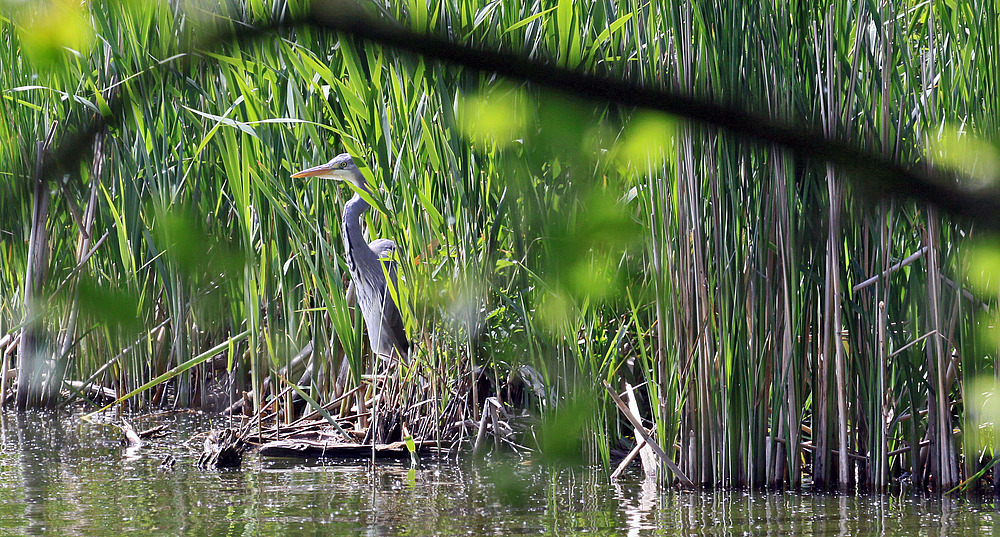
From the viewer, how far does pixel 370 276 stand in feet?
12.3

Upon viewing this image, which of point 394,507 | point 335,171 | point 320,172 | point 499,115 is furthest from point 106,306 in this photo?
point 335,171

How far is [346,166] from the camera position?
→ 334 centimetres

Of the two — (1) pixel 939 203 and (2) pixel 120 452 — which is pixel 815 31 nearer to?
(1) pixel 939 203

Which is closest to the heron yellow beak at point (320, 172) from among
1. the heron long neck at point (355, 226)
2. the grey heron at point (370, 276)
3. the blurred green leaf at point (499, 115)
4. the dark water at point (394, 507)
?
the grey heron at point (370, 276)

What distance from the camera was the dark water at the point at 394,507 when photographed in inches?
94.4

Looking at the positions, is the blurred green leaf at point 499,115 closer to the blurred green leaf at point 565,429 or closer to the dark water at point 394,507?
the blurred green leaf at point 565,429

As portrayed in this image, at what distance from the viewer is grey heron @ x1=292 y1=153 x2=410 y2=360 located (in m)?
3.22

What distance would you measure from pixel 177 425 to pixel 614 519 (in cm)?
243

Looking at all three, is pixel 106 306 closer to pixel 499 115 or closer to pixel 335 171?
pixel 499 115

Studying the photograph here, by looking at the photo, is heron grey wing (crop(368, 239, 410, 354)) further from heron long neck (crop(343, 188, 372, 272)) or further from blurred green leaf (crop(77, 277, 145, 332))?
blurred green leaf (crop(77, 277, 145, 332))

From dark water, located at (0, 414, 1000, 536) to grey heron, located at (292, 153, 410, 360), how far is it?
1.41 feet

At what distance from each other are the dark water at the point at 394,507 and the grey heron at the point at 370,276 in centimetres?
43

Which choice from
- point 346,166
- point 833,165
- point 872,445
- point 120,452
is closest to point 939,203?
point 833,165

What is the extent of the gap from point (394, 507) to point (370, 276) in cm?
126
